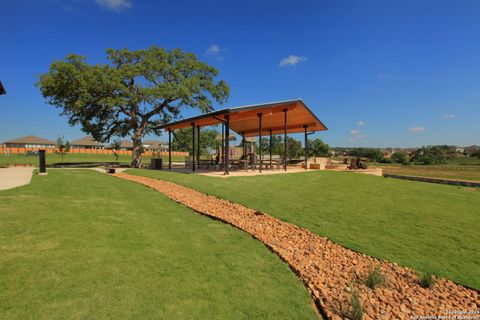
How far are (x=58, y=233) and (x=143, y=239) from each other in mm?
1237

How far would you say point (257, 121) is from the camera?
59.6 ft

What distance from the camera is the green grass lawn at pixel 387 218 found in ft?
12.9

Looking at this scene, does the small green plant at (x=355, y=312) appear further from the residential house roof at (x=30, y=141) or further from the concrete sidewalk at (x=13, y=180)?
the residential house roof at (x=30, y=141)

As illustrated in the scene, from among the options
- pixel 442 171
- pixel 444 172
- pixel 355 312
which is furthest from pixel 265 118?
pixel 442 171

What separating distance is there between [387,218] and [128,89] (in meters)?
17.8

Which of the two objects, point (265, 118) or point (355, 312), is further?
point (265, 118)

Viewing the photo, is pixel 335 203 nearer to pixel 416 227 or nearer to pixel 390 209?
pixel 390 209

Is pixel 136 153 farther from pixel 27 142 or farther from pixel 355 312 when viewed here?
pixel 27 142

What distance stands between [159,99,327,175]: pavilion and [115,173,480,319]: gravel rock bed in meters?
7.57

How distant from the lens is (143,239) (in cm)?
395

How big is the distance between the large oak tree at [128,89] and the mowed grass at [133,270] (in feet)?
47.6

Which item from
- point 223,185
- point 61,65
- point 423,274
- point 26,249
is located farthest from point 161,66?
point 423,274

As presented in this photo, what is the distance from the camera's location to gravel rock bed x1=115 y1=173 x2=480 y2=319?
2.79m

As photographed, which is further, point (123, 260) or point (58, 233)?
point (58, 233)
